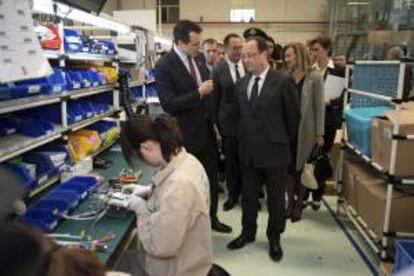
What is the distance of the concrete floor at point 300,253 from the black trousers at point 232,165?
382mm

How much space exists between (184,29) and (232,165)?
1.54 m

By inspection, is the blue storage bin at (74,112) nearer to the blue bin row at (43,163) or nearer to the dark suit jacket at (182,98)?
the blue bin row at (43,163)

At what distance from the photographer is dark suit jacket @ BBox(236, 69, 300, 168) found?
9.68ft

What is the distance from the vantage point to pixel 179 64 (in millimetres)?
3176

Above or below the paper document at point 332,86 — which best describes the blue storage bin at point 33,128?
below

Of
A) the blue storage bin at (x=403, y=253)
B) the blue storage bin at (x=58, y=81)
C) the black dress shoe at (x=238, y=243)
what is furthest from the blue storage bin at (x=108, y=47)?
the blue storage bin at (x=403, y=253)

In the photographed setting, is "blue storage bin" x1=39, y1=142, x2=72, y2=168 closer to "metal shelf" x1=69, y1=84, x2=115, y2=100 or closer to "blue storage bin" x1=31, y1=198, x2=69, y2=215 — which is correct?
"metal shelf" x1=69, y1=84, x2=115, y2=100

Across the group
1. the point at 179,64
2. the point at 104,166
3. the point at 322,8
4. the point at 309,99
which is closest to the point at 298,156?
the point at 309,99

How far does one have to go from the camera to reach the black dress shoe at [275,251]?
319 cm

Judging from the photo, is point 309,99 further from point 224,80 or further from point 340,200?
point 340,200

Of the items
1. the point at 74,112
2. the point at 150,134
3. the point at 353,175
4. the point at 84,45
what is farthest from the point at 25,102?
the point at 353,175

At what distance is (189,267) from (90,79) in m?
1.75

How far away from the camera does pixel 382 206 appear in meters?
2.97

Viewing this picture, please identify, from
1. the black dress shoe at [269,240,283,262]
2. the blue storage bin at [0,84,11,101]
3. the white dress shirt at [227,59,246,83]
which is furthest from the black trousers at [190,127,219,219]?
the blue storage bin at [0,84,11,101]
